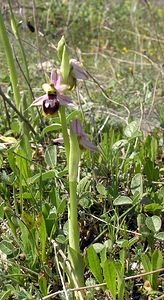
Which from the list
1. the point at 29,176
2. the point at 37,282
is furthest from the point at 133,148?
the point at 37,282

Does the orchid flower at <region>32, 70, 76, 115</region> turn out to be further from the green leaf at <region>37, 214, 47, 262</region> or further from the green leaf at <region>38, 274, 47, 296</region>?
the green leaf at <region>38, 274, 47, 296</region>

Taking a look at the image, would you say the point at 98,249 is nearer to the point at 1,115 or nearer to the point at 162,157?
the point at 162,157

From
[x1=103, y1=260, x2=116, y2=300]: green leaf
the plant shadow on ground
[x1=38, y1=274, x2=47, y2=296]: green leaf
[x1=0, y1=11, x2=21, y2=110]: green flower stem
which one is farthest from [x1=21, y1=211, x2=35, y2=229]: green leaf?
[x1=0, y1=11, x2=21, y2=110]: green flower stem

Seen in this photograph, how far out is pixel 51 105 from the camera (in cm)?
126

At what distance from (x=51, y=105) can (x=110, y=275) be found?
0.44 m

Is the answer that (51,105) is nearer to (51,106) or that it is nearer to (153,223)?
(51,106)

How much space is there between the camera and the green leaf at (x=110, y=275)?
1.21 m

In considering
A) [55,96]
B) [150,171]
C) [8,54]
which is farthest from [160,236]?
[8,54]

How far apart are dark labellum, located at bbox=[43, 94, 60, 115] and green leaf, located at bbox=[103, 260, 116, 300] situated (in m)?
0.39

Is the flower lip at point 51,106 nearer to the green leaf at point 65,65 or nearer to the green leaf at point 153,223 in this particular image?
the green leaf at point 65,65

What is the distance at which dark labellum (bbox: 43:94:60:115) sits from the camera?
4.12 feet

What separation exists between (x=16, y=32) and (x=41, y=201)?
0.78 m

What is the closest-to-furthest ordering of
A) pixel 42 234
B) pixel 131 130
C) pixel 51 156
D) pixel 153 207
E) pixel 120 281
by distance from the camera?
pixel 120 281 → pixel 42 234 → pixel 153 207 → pixel 51 156 → pixel 131 130

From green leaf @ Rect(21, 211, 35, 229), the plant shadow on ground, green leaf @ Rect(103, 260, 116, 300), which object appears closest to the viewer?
green leaf @ Rect(103, 260, 116, 300)
